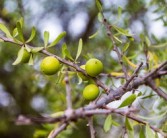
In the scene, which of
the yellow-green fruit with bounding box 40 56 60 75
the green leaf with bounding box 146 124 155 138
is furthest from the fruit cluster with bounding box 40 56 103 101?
the green leaf with bounding box 146 124 155 138

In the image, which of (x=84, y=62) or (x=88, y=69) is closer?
(x=88, y=69)

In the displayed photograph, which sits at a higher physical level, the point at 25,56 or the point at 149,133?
the point at 25,56

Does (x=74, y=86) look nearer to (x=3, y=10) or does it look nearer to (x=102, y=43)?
(x=102, y=43)

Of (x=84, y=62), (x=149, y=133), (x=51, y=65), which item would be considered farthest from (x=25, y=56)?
(x=84, y=62)

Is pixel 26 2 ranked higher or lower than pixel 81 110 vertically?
higher

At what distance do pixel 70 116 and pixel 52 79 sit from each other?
3.90 ft

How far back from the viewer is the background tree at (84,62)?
72 centimetres

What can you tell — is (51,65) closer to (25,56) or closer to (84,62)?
(25,56)

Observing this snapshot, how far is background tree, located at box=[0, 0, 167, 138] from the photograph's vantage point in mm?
721

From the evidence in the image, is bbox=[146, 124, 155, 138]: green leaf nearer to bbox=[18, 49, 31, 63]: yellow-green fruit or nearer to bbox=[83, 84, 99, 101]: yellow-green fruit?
bbox=[83, 84, 99, 101]: yellow-green fruit

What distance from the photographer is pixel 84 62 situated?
1.68 m

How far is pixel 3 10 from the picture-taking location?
5.66ft

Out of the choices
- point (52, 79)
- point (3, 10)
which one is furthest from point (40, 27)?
point (52, 79)

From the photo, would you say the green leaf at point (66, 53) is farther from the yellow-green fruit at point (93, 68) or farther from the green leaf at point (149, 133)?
the green leaf at point (149, 133)
